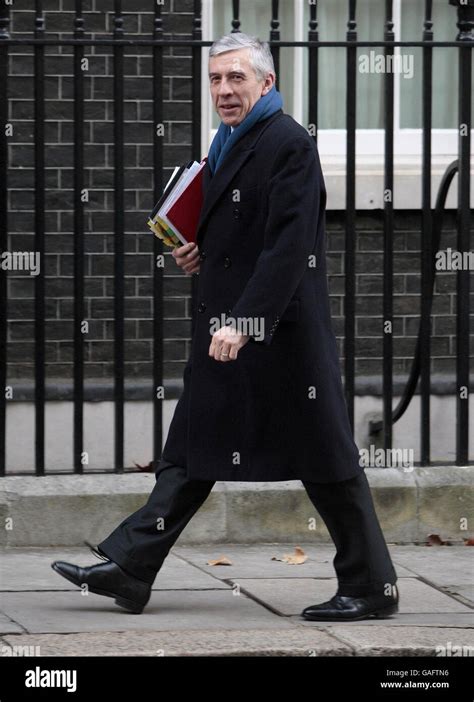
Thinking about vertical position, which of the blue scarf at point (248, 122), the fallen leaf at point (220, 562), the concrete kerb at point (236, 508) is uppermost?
the blue scarf at point (248, 122)

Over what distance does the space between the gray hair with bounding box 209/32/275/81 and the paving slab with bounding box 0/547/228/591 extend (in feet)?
6.59

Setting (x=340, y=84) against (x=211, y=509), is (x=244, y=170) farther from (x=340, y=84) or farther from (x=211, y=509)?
(x=340, y=84)

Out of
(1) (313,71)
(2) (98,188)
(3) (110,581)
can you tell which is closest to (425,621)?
(3) (110,581)

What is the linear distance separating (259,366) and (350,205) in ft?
5.75

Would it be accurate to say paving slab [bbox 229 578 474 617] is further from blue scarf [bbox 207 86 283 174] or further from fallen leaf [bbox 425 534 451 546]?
blue scarf [bbox 207 86 283 174]

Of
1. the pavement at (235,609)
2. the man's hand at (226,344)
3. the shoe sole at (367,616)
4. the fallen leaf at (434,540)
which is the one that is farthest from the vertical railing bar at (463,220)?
the man's hand at (226,344)

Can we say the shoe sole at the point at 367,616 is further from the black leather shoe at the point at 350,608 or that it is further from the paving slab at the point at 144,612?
the paving slab at the point at 144,612

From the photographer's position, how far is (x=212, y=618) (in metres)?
5.82

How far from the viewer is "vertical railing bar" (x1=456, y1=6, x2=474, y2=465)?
741cm

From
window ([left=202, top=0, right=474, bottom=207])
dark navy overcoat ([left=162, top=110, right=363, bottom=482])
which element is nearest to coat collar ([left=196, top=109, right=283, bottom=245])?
dark navy overcoat ([left=162, top=110, right=363, bottom=482])

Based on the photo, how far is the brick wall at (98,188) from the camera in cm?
860

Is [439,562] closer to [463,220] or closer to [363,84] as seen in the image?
[463,220]

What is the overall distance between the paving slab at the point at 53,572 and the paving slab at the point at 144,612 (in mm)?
121

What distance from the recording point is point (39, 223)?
7.11 m
